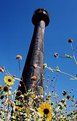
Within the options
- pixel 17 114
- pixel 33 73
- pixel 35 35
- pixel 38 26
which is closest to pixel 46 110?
pixel 17 114

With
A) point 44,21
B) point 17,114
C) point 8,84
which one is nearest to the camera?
point 17,114

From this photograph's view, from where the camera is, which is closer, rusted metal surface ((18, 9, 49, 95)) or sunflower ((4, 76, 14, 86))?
sunflower ((4, 76, 14, 86))

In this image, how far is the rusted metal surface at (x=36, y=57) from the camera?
8.73 m

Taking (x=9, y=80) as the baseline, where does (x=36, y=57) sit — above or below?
above

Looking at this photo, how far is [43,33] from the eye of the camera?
11.5 meters

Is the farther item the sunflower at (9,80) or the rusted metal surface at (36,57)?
the rusted metal surface at (36,57)

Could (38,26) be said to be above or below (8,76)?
above

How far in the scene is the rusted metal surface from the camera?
873 centimetres

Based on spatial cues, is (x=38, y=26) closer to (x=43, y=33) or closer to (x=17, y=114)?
(x=43, y=33)

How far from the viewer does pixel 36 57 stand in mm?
9883

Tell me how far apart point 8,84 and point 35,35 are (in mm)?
7061

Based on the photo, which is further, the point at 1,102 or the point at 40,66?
the point at 40,66

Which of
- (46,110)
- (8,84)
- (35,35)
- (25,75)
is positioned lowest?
(46,110)

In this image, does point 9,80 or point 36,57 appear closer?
point 9,80
